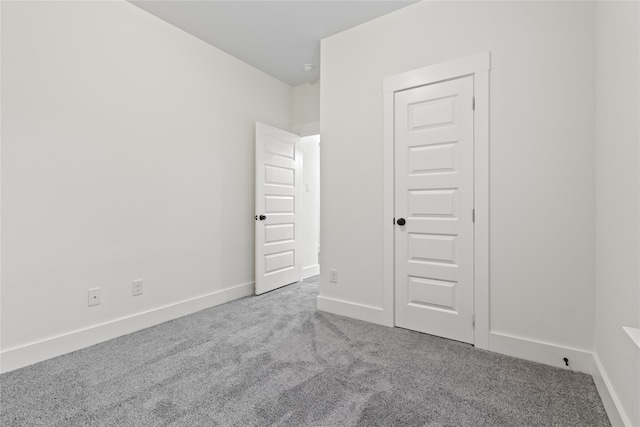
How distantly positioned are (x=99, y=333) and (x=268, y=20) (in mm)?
2895

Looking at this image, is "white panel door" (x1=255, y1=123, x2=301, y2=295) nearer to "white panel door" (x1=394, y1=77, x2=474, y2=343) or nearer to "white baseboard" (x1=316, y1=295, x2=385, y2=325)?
"white baseboard" (x1=316, y1=295, x2=385, y2=325)

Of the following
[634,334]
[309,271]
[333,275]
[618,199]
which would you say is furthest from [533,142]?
[309,271]

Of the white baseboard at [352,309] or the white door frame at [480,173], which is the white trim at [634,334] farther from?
the white baseboard at [352,309]

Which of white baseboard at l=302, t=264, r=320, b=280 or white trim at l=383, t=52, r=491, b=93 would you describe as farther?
white baseboard at l=302, t=264, r=320, b=280

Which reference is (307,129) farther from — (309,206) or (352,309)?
(352,309)

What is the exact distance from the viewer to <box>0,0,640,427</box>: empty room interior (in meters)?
1.50

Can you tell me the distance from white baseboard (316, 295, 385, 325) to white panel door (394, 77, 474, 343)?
0.17 metres

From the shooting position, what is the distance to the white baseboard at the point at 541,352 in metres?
1.80

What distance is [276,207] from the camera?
366cm

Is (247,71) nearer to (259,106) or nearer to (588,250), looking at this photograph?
(259,106)

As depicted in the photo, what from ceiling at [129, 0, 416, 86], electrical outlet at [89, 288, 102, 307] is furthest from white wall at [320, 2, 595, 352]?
electrical outlet at [89, 288, 102, 307]

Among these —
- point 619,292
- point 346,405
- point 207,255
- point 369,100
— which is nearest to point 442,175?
point 369,100

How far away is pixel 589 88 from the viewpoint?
180 cm

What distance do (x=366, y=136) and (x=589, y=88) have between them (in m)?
1.47
